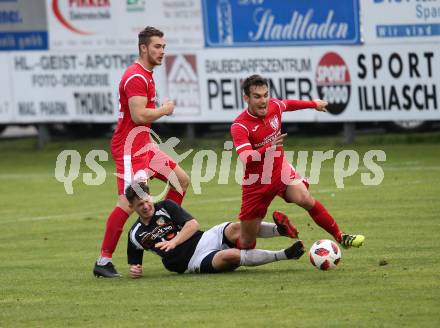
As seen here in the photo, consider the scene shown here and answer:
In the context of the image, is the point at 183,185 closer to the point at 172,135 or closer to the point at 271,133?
the point at 271,133

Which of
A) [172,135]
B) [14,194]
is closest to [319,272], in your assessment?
[14,194]

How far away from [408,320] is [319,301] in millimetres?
1037

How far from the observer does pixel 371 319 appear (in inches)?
333

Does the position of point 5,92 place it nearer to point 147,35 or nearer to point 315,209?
point 147,35

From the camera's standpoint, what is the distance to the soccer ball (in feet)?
35.2

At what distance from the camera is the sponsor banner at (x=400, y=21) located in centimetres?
2080

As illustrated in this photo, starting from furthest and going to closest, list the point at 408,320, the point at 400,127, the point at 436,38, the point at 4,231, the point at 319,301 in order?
the point at 400,127 → the point at 436,38 → the point at 4,231 → the point at 319,301 → the point at 408,320

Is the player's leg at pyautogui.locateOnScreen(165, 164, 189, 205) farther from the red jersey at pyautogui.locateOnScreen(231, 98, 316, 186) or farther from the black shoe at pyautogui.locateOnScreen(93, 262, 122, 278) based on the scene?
the black shoe at pyautogui.locateOnScreen(93, 262, 122, 278)

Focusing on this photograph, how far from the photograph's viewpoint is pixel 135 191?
10906mm

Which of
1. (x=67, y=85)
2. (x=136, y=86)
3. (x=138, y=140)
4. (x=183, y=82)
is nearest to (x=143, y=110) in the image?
(x=136, y=86)

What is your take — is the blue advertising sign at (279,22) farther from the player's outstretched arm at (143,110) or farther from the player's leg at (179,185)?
the player's outstretched arm at (143,110)

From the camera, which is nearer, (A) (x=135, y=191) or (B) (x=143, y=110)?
(A) (x=135, y=191)

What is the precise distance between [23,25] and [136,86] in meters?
14.0

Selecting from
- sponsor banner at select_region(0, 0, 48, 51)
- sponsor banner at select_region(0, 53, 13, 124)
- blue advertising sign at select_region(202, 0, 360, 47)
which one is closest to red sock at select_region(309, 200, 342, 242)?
blue advertising sign at select_region(202, 0, 360, 47)
